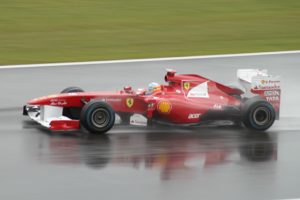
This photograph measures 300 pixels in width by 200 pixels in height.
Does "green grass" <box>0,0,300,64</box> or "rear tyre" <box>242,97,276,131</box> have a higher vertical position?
"green grass" <box>0,0,300,64</box>

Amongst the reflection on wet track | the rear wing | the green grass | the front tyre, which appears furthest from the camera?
the green grass

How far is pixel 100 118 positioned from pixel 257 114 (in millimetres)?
2355

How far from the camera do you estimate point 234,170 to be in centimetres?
1174

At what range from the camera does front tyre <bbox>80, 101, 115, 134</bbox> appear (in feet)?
43.1

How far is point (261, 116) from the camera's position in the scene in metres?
14.0

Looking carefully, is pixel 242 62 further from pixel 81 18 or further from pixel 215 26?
pixel 81 18

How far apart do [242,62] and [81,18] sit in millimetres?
6142

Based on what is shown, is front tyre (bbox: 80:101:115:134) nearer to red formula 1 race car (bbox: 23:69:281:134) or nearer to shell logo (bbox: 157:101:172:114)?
red formula 1 race car (bbox: 23:69:281:134)

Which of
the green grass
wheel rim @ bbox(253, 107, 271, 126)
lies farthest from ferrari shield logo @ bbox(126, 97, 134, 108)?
the green grass

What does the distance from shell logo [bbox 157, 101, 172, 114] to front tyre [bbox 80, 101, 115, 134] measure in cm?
77

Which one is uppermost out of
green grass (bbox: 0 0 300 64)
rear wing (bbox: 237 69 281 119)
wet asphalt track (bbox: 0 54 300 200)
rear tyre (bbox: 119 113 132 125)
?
green grass (bbox: 0 0 300 64)

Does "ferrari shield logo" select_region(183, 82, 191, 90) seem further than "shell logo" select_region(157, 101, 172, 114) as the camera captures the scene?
Yes

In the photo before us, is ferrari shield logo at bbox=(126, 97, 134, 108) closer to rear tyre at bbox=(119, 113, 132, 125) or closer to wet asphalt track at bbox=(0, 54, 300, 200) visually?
rear tyre at bbox=(119, 113, 132, 125)

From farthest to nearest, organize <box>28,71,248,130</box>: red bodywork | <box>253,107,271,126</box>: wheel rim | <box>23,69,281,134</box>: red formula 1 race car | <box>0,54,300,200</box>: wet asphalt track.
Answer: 1. <box>253,107,271,126</box>: wheel rim
2. <box>28,71,248,130</box>: red bodywork
3. <box>23,69,281,134</box>: red formula 1 race car
4. <box>0,54,300,200</box>: wet asphalt track
